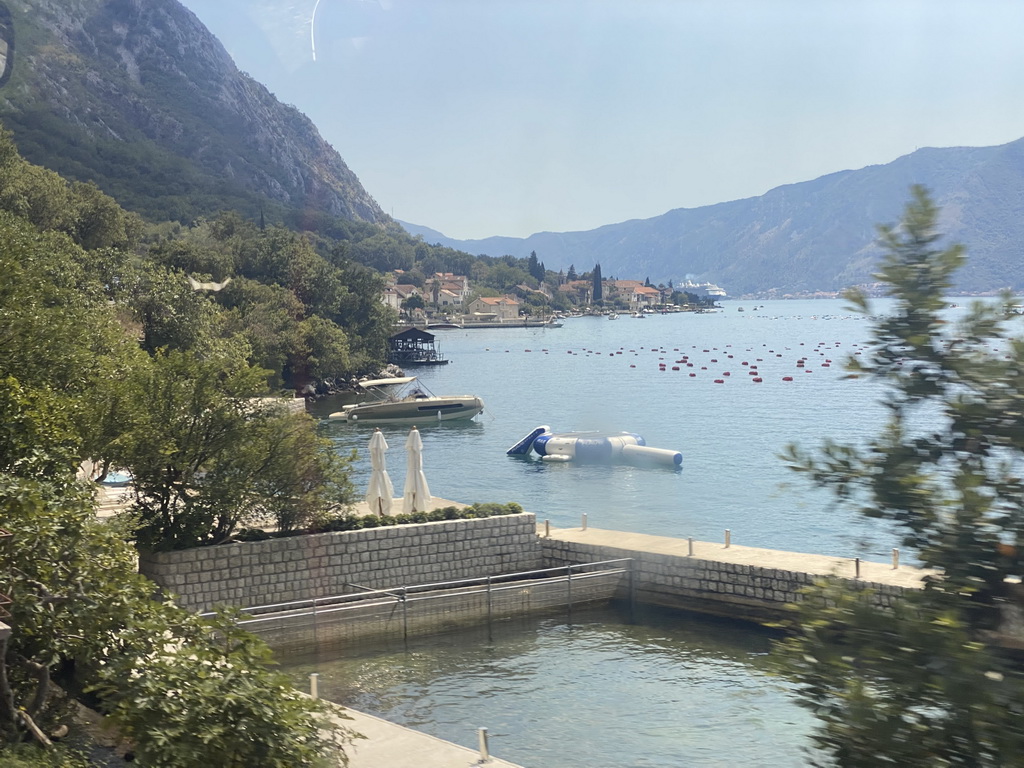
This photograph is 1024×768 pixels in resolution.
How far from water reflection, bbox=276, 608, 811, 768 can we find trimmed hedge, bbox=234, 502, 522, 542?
8.11ft

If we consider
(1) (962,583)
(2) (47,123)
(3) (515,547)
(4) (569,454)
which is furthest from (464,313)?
(1) (962,583)

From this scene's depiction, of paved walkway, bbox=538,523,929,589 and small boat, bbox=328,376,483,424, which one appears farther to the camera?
small boat, bbox=328,376,483,424

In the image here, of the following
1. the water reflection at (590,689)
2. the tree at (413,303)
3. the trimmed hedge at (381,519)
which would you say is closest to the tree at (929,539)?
the water reflection at (590,689)

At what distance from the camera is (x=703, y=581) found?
18203 mm

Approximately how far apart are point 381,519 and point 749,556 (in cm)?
703

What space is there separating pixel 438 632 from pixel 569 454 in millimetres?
25063

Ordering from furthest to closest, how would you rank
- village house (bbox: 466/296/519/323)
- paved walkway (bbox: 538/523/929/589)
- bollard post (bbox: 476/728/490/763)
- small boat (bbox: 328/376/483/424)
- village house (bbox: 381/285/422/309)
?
village house (bbox: 466/296/519/323), village house (bbox: 381/285/422/309), small boat (bbox: 328/376/483/424), paved walkway (bbox: 538/523/929/589), bollard post (bbox: 476/728/490/763)

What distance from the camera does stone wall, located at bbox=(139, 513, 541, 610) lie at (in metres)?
16.3

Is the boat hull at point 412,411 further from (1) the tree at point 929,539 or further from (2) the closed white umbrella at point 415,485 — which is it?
(1) the tree at point 929,539

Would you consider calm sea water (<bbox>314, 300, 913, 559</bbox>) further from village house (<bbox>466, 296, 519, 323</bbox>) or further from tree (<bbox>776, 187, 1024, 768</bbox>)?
village house (<bbox>466, 296, 519, 323</bbox>)

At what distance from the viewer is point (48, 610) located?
9.46 metres

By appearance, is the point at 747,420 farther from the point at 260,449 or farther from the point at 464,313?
the point at 464,313

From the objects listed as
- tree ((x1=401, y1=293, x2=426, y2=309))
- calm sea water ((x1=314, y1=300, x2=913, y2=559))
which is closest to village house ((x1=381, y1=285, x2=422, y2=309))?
tree ((x1=401, y1=293, x2=426, y2=309))

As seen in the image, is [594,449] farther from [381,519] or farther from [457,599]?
[457,599]
